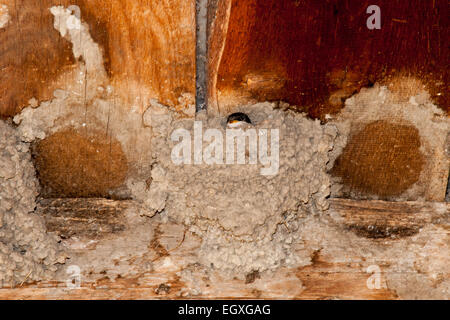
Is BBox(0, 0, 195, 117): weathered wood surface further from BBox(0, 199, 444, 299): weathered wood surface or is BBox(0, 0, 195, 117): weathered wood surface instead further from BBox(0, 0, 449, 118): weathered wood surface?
BBox(0, 199, 444, 299): weathered wood surface

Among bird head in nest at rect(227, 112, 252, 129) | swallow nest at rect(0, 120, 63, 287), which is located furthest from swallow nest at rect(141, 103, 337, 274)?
swallow nest at rect(0, 120, 63, 287)

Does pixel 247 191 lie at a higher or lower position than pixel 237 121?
lower

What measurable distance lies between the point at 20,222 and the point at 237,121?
0.83m

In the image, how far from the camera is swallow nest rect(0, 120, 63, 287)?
1.74m

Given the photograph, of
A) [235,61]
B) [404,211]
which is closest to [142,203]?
[235,61]

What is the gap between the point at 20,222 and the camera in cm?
179

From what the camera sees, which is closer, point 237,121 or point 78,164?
point 237,121

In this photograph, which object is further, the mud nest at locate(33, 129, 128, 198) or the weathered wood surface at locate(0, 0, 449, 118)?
the mud nest at locate(33, 129, 128, 198)

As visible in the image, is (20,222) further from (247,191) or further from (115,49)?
(247,191)

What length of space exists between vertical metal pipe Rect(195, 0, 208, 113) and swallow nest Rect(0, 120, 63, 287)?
64cm

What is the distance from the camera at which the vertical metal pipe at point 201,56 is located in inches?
67.1

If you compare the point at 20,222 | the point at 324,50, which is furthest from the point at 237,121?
the point at 20,222

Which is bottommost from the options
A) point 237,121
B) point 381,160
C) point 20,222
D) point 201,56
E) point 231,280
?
point 231,280

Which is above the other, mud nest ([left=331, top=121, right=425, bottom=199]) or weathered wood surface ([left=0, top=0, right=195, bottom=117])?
weathered wood surface ([left=0, top=0, right=195, bottom=117])
